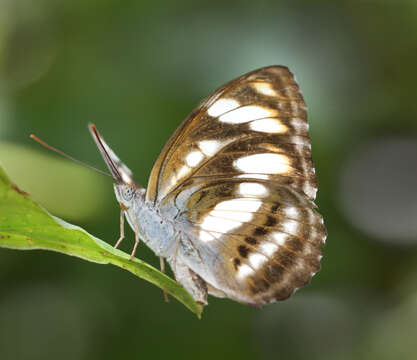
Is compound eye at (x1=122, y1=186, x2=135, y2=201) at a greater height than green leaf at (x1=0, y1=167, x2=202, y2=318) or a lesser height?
lesser

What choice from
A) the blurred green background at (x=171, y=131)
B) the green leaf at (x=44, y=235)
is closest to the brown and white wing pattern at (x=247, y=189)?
the green leaf at (x=44, y=235)

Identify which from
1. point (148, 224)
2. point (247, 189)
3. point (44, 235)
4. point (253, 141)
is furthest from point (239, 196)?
point (44, 235)

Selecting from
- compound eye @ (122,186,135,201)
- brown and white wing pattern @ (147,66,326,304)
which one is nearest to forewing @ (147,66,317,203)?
brown and white wing pattern @ (147,66,326,304)

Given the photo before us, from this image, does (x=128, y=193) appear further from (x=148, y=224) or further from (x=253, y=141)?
(x=253, y=141)

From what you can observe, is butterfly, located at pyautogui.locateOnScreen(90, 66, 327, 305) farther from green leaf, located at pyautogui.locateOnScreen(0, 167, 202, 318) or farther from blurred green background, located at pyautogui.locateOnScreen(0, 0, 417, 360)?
blurred green background, located at pyautogui.locateOnScreen(0, 0, 417, 360)

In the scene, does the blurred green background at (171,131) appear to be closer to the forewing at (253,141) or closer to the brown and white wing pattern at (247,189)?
the brown and white wing pattern at (247,189)

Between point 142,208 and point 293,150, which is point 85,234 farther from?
point 293,150

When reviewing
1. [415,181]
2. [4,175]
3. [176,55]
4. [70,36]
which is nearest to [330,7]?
[176,55]
